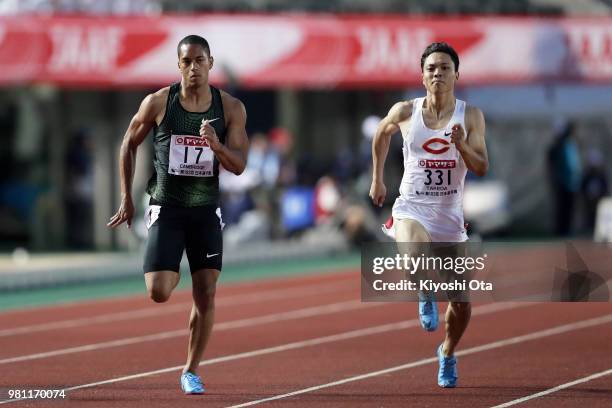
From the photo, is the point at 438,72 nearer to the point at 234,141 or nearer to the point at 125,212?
the point at 234,141

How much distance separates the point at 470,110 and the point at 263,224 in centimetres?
1582

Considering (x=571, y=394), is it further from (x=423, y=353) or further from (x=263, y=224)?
(x=263, y=224)

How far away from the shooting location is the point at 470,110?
10.1 meters

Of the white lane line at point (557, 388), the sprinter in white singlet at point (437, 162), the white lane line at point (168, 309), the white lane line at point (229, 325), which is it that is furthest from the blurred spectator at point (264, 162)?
the sprinter in white singlet at point (437, 162)

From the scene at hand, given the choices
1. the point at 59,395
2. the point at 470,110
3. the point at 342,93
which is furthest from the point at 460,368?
the point at 342,93

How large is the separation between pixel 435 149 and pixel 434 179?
21cm

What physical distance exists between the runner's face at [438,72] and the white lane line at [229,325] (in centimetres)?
403

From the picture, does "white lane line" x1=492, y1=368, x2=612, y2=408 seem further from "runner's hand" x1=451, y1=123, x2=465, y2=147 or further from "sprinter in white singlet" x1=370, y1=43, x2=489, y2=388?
"runner's hand" x1=451, y1=123, x2=465, y2=147

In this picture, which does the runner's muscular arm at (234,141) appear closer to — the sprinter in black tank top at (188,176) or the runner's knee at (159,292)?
the sprinter in black tank top at (188,176)

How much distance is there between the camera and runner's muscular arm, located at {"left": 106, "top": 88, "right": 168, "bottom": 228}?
9.70 meters

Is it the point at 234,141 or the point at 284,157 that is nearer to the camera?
the point at 234,141

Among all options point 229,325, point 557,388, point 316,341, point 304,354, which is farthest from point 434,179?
point 229,325

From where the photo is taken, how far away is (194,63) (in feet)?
31.3

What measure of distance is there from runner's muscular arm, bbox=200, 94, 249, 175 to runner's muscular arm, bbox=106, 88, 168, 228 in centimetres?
39
